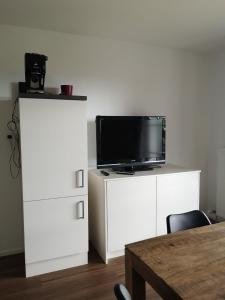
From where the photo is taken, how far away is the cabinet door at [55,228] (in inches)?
90.2

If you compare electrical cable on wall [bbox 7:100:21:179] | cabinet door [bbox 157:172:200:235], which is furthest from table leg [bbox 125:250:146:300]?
electrical cable on wall [bbox 7:100:21:179]

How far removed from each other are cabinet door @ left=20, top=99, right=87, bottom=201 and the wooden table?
115cm

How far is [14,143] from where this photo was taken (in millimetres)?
2703

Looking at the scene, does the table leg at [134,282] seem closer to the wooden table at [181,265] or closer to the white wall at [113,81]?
→ the wooden table at [181,265]

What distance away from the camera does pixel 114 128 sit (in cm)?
280

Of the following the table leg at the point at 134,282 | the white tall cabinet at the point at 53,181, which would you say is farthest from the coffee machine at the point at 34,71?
the table leg at the point at 134,282

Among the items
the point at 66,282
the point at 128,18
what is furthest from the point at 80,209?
the point at 128,18

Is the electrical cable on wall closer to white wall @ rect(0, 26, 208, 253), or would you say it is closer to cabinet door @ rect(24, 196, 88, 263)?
white wall @ rect(0, 26, 208, 253)

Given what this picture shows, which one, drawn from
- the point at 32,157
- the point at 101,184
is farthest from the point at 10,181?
the point at 101,184

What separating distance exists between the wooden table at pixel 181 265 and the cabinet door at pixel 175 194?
3.70ft

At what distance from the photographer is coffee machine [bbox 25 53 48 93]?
2.28 metres

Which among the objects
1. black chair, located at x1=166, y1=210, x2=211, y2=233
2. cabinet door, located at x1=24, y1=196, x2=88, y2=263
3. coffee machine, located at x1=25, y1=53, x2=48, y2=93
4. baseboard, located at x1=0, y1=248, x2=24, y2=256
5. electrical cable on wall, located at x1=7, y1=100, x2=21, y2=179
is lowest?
baseboard, located at x1=0, y1=248, x2=24, y2=256

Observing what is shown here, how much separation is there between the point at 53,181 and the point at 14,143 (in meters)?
0.73

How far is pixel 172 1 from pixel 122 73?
1116 millimetres
